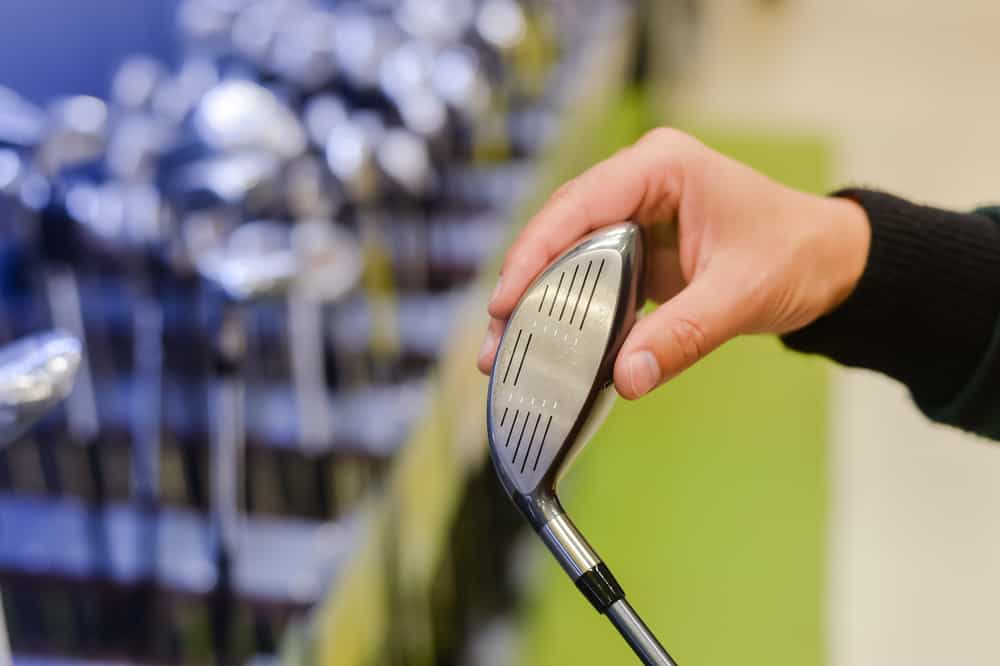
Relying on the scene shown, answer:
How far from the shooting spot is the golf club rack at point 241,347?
91cm

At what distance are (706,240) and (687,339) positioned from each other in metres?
0.10

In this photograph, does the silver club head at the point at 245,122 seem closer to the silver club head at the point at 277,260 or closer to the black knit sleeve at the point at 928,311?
the silver club head at the point at 277,260

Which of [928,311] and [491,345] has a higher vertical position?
[491,345]

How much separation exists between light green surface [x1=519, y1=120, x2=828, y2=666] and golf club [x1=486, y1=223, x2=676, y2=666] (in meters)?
0.64

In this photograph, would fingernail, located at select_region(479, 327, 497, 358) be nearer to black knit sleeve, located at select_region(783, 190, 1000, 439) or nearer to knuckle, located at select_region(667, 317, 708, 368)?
knuckle, located at select_region(667, 317, 708, 368)

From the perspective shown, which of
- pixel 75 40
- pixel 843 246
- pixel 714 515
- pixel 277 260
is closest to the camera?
pixel 843 246

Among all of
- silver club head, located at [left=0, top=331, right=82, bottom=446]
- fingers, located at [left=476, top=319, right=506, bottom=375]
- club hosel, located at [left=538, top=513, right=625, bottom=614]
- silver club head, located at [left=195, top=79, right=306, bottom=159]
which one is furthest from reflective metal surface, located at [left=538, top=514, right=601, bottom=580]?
silver club head, located at [left=195, top=79, right=306, bottom=159]

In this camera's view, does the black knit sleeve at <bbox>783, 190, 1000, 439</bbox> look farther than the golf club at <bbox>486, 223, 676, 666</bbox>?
Yes

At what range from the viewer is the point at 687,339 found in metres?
0.55

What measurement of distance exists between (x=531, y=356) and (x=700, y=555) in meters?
1.29

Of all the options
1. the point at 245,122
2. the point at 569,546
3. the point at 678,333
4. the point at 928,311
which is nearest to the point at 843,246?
the point at 928,311

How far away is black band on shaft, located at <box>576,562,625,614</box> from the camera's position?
0.46m

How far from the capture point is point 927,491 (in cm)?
201

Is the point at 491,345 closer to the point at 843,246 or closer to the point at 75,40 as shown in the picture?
the point at 843,246
